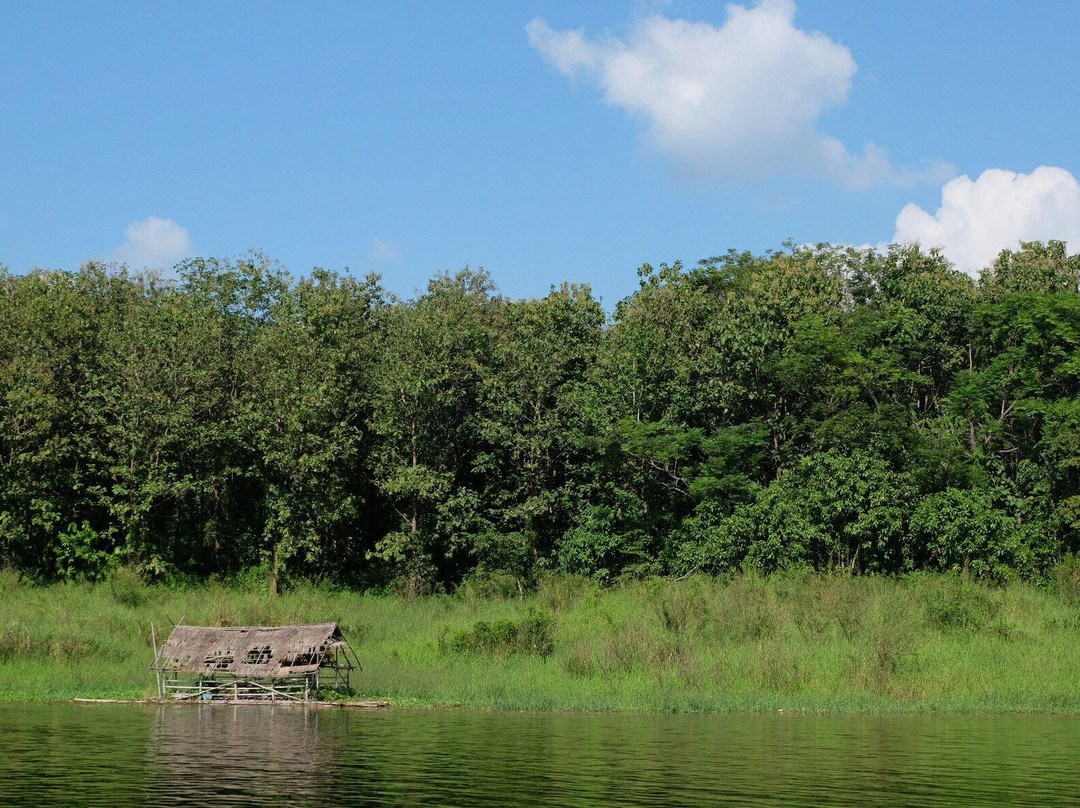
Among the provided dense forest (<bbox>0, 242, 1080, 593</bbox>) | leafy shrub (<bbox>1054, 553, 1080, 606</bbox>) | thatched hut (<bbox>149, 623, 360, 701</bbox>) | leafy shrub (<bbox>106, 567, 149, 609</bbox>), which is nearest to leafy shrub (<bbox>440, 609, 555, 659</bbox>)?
thatched hut (<bbox>149, 623, 360, 701</bbox>)

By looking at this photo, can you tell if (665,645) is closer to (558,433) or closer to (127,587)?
(558,433)

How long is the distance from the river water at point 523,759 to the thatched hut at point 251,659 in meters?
1.58

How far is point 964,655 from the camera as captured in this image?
34.1 metres

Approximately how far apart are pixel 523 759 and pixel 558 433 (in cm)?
2898

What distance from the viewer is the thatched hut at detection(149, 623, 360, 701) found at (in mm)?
31672

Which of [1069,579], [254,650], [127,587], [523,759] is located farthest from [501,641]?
[1069,579]

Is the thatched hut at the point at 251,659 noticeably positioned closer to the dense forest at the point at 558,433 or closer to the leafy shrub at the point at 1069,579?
the dense forest at the point at 558,433

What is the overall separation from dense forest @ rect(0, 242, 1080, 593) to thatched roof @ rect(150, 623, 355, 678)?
16.6m

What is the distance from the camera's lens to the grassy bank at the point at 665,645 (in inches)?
1261

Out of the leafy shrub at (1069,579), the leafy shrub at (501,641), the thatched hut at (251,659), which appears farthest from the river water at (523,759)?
the leafy shrub at (1069,579)

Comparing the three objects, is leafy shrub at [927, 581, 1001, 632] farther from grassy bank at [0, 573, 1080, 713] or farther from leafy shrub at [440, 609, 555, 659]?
leafy shrub at [440, 609, 555, 659]

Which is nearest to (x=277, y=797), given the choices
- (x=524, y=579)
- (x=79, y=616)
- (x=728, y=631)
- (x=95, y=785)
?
(x=95, y=785)

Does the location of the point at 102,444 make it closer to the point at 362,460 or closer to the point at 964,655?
the point at 362,460

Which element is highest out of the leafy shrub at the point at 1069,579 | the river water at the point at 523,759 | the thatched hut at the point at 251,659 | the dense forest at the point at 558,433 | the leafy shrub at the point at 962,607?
the dense forest at the point at 558,433
